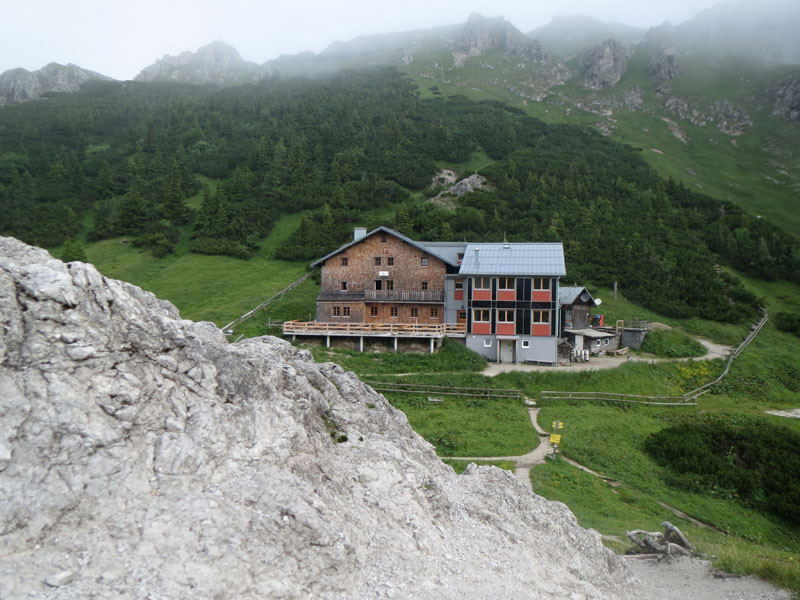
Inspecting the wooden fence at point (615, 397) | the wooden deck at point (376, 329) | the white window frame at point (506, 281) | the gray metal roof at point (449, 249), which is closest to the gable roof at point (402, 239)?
the gray metal roof at point (449, 249)

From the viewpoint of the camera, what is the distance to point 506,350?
126ft

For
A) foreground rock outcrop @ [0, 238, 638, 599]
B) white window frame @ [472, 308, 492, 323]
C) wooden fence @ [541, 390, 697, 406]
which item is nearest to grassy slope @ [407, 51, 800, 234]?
wooden fence @ [541, 390, 697, 406]

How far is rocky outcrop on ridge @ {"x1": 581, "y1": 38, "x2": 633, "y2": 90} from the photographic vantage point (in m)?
133

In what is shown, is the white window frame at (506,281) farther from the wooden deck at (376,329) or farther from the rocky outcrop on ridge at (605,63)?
the rocky outcrop on ridge at (605,63)

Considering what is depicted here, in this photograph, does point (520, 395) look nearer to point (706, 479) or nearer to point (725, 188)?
point (706, 479)

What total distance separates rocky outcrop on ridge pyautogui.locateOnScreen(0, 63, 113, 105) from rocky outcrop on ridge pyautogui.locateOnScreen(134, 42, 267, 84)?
3102 cm

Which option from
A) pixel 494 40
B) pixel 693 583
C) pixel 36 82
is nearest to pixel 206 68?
pixel 36 82

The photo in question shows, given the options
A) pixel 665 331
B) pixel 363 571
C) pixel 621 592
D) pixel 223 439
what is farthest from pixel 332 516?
pixel 665 331

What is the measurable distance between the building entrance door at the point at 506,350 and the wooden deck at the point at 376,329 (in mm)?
3295

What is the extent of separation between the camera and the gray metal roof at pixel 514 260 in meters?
37.4

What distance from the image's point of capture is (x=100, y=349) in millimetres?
8156

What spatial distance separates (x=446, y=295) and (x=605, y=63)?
421ft

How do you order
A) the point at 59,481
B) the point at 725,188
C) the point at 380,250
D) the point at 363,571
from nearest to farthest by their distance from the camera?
the point at 59,481, the point at 363,571, the point at 380,250, the point at 725,188

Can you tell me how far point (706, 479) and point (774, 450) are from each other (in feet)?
15.0
